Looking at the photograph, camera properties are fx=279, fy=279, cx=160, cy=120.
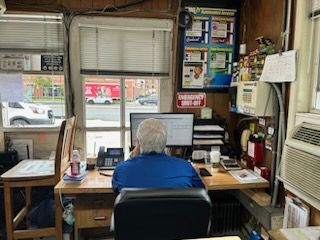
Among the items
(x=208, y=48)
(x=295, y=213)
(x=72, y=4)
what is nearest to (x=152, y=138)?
(x=295, y=213)

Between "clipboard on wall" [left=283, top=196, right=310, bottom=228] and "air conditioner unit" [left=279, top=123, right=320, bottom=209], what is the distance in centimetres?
10

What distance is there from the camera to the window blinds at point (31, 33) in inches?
101

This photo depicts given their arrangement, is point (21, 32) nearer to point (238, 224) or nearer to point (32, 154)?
point (32, 154)

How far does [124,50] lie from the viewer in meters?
2.70

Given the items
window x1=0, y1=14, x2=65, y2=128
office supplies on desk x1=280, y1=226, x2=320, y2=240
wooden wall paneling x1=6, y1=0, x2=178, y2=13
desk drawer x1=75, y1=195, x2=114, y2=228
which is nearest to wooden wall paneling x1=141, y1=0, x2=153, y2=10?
wooden wall paneling x1=6, y1=0, x2=178, y2=13

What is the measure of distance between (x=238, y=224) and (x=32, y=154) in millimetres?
2077

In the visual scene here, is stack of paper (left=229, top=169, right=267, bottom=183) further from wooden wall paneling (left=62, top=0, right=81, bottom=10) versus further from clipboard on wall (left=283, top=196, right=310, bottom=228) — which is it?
wooden wall paneling (left=62, top=0, right=81, bottom=10)

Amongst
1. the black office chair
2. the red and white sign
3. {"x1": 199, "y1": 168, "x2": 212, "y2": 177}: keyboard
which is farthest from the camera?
the red and white sign

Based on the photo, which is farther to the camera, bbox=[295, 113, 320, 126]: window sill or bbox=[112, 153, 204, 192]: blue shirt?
bbox=[295, 113, 320, 126]: window sill

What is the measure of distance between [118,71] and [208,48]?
91cm

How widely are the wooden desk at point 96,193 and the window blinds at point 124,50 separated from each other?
108cm

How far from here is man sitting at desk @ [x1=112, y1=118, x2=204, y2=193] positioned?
1463 millimetres

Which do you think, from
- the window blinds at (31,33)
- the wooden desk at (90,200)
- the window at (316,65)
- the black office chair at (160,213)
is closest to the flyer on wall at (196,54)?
the window at (316,65)

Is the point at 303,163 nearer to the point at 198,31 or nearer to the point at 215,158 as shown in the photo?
the point at 215,158
